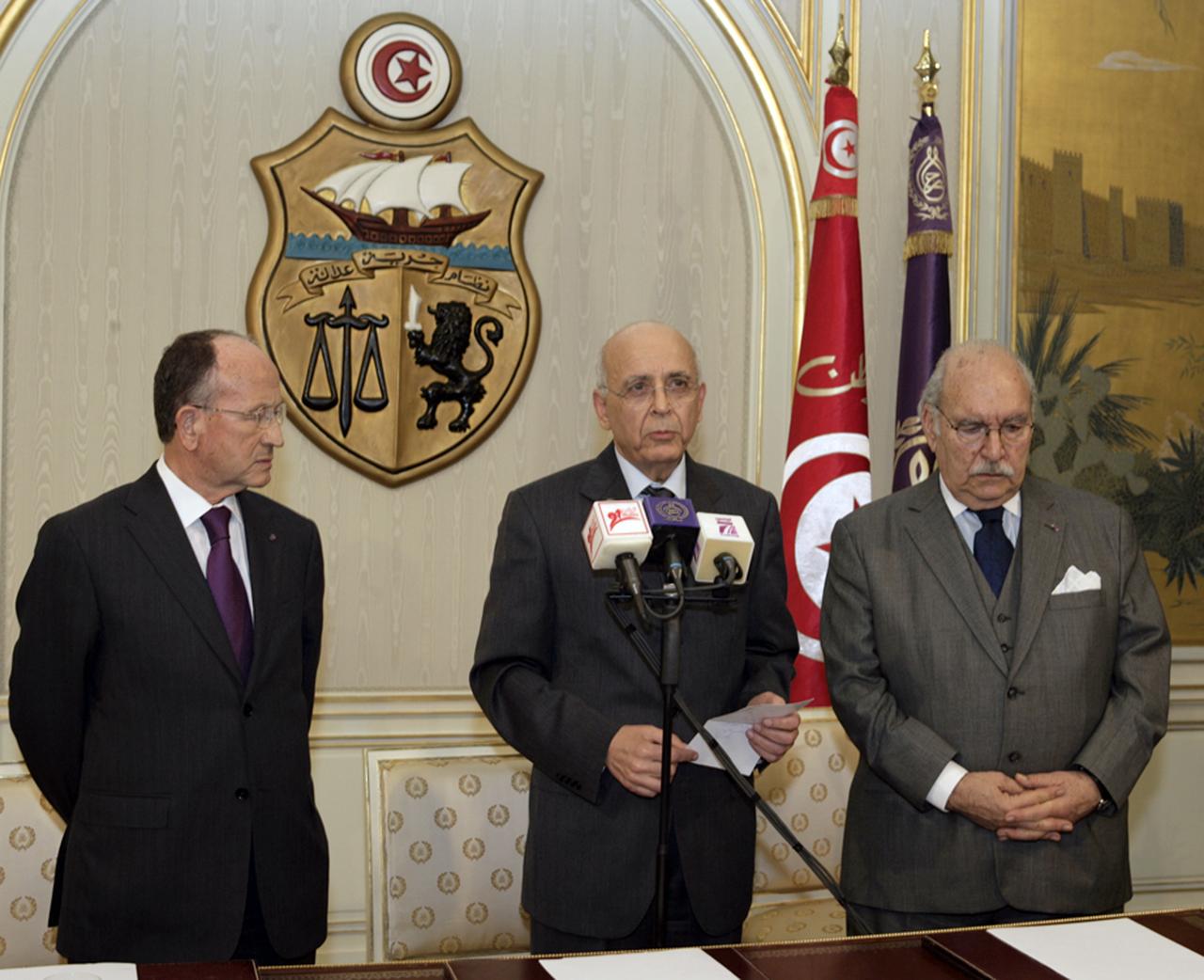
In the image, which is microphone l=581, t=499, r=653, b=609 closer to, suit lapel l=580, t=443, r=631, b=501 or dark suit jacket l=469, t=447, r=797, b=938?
dark suit jacket l=469, t=447, r=797, b=938

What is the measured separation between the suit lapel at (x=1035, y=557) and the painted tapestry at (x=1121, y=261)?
2403mm

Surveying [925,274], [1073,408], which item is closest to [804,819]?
[925,274]

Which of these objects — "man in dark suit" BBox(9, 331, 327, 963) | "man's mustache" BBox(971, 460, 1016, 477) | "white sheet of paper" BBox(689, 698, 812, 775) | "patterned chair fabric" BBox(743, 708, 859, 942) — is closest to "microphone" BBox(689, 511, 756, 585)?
"white sheet of paper" BBox(689, 698, 812, 775)

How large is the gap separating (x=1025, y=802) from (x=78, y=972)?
1664 millimetres

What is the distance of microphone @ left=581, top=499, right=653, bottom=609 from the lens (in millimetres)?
2049

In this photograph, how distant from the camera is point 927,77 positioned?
4840 millimetres

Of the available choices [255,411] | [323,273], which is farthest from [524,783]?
[323,273]

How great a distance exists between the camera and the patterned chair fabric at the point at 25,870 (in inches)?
109

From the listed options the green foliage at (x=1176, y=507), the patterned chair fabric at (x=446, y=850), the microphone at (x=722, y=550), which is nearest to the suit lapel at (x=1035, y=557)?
the microphone at (x=722, y=550)

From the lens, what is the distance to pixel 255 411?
265cm

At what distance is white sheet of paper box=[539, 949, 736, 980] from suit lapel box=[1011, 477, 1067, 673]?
1017mm

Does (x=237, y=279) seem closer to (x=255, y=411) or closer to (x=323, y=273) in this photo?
(x=323, y=273)

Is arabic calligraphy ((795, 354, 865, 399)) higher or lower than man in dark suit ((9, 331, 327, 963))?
higher

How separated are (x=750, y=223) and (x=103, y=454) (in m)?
2.38
